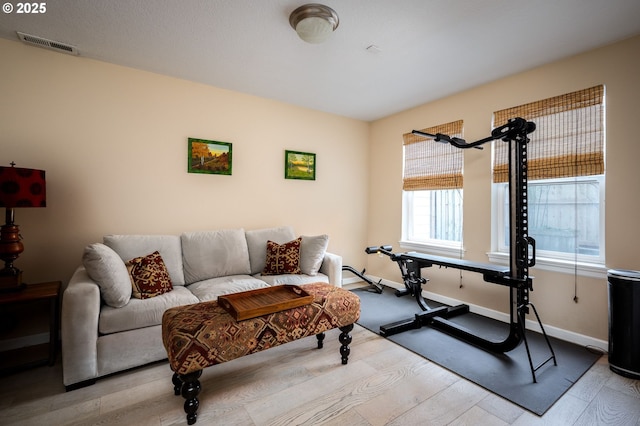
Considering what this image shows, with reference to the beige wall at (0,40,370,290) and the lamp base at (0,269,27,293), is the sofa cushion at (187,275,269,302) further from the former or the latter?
the lamp base at (0,269,27,293)

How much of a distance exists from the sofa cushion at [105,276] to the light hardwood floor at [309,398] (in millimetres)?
567

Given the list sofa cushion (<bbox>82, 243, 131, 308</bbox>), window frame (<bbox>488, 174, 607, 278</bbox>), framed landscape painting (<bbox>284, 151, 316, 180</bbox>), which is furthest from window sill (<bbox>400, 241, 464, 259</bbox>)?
sofa cushion (<bbox>82, 243, 131, 308</bbox>)

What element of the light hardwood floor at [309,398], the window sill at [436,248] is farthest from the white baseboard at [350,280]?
the light hardwood floor at [309,398]

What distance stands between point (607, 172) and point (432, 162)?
174 centimetres

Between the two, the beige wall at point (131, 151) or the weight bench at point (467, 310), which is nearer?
the weight bench at point (467, 310)

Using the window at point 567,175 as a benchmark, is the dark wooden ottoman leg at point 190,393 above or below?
below

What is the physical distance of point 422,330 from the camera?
115 inches

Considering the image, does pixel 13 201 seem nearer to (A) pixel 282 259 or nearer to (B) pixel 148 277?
(B) pixel 148 277

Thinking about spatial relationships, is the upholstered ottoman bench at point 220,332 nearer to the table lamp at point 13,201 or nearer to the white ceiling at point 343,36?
the table lamp at point 13,201

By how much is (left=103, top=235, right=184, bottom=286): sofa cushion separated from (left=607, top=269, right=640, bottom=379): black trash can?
3697mm

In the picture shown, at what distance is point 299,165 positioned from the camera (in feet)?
13.6

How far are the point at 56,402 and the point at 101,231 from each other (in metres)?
1.54

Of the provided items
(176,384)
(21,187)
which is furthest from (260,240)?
(21,187)

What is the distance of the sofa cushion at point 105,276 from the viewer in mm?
2148
